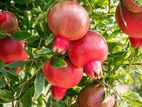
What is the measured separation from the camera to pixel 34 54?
37.1 inches

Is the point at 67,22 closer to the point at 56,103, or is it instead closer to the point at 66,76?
the point at 66,76

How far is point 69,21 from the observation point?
0.74m

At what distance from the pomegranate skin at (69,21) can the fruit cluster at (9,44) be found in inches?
9.9

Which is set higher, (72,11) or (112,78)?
(72,11)

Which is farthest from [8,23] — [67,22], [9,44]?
[67,22]

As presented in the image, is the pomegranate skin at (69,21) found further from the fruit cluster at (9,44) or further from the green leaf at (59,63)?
the fruit cluster at (9,44)

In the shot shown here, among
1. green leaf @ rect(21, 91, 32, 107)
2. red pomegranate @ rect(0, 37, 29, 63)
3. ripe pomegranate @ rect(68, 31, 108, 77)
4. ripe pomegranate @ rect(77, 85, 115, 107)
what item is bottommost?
green leaf @ rect(21, 91, 32, 107)

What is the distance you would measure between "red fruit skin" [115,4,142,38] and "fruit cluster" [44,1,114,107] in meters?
0.06

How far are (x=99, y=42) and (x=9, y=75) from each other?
0.34m

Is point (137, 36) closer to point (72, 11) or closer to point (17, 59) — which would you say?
point (72, 11)

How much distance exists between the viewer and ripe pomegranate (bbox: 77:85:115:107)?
0.96 meters

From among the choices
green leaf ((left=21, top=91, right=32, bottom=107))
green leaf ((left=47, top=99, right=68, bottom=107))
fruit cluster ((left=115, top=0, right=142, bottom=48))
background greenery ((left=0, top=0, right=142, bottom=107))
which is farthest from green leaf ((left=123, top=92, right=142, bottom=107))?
fruit cluster ((left=115, top=0, right=142, bottom=48))

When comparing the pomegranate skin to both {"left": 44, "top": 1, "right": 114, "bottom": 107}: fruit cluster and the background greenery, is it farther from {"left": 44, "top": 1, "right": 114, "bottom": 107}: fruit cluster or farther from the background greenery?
the background greenery

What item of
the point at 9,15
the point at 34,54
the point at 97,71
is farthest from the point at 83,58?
the point at 9,15
